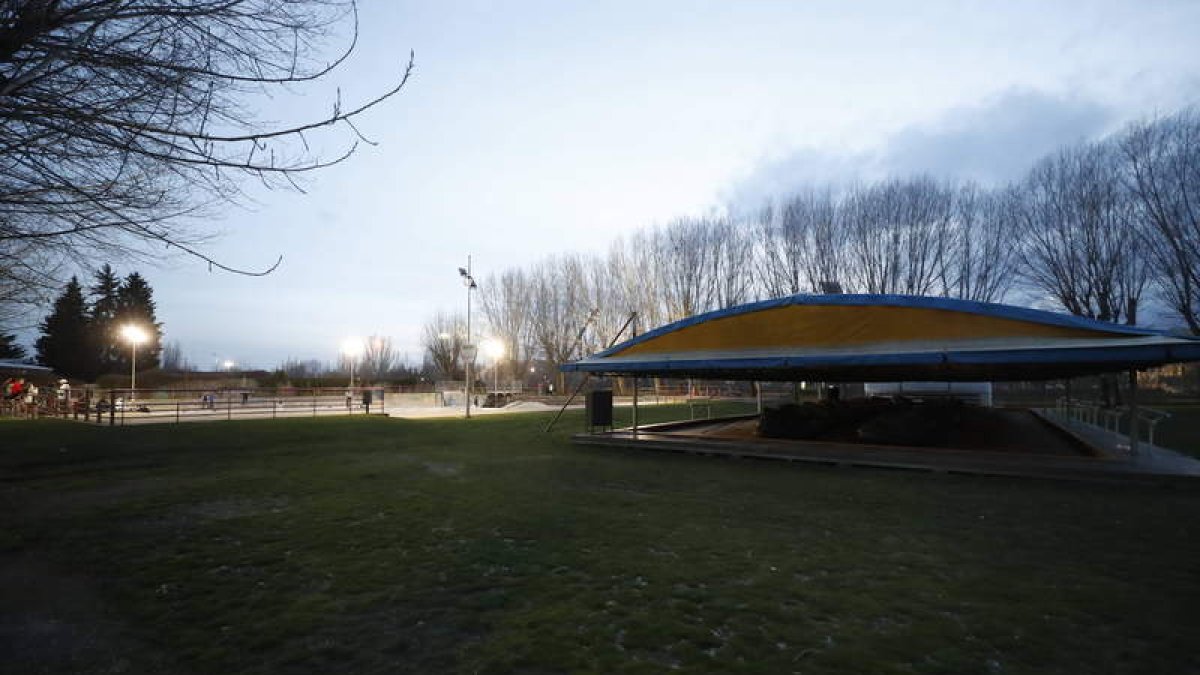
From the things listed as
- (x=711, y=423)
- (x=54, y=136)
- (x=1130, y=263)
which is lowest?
(x=711, y=423)

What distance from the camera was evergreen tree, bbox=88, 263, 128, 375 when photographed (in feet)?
171

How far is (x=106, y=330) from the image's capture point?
52.6 m

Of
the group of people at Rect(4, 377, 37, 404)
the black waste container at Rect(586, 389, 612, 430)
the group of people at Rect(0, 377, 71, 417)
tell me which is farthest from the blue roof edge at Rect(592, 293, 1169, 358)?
the group of people at Rect(4, 377, 37, 404)

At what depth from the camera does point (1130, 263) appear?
29.1 m

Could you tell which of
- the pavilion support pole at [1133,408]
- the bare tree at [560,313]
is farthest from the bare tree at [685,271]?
the pavilion support pole at [1133,408]

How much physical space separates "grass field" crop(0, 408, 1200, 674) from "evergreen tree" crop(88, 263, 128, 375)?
55072 mm

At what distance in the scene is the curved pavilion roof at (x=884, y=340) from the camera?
9997mm

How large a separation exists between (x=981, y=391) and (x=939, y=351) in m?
26.8

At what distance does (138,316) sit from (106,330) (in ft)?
9.19

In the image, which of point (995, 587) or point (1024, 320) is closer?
point (995, 587)

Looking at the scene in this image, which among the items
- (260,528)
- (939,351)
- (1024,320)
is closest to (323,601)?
(260,528)

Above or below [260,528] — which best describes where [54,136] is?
above

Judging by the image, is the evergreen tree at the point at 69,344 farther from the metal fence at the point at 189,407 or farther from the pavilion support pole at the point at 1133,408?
the pavilion support pole at the point at 1133,408

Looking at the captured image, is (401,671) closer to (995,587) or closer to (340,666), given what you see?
(340,666)
